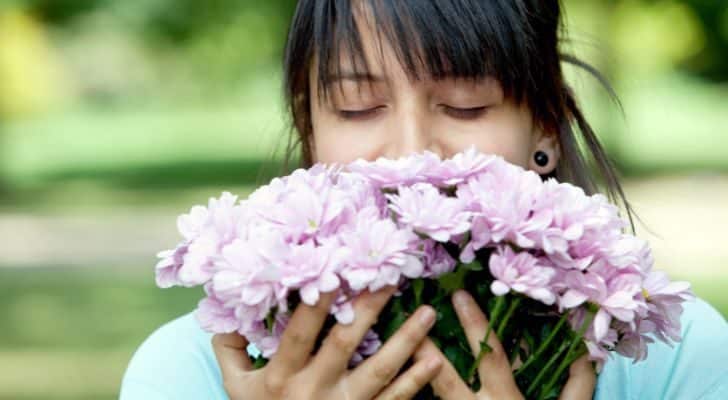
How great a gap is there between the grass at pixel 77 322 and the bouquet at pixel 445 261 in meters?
6.57

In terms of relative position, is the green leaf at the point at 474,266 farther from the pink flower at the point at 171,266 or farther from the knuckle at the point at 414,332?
the pink flower at the point at 171,266

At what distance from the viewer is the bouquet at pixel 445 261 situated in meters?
1.99

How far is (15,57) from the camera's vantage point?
36125 mm

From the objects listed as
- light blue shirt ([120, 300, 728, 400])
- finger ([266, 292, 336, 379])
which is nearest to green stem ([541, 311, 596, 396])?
finger ([266, 292, 336, 379])

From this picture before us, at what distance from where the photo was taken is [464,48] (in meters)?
2.89

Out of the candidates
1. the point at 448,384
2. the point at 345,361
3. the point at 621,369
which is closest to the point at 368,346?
the point at 345,361

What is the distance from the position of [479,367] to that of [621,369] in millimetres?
997

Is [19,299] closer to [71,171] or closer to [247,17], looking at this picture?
[247,17]

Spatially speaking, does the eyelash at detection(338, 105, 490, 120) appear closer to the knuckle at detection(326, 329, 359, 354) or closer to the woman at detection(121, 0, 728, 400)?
the woman at detection(121, 0, 728, 400)

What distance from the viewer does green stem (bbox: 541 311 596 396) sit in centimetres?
211

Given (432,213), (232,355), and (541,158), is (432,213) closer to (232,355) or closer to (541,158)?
(232,355)

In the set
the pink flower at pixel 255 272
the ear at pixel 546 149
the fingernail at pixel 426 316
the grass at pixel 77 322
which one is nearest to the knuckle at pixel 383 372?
the fingernail at pixel 426 316

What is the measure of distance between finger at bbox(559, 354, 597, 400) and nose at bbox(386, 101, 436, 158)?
77cm

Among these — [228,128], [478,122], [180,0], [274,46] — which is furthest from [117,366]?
[228,128]
